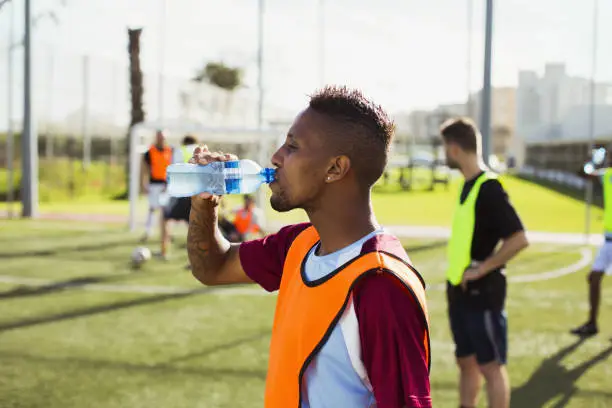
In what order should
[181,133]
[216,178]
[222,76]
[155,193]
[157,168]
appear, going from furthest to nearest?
[222,76], [181,133], [155,193], [157,168], [216,178]

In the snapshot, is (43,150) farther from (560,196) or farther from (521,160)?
(521,160)

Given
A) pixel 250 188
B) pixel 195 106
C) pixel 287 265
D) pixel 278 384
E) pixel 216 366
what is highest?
pixel 195 106

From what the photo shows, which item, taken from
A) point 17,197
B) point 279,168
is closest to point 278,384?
point 279,168

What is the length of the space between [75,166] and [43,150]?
1.22m

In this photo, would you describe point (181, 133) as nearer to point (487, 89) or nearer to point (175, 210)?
point (175, 210)

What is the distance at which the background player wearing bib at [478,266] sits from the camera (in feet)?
13.5

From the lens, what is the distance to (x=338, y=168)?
1.94 m

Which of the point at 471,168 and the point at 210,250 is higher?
the point at 471,168

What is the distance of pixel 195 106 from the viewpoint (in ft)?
96.4

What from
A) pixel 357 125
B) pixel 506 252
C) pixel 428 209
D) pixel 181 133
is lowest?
pixel 428 209

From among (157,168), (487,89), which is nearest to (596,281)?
(487,89)

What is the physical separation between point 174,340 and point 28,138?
42.9 feet

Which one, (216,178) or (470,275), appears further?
(470,275)

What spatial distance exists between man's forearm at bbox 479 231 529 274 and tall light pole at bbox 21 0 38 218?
51.8 ft
